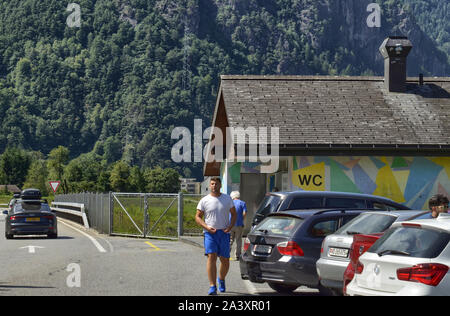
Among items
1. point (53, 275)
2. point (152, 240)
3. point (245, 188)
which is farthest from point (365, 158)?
point (53, 275)

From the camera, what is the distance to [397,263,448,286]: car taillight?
26.8 feet

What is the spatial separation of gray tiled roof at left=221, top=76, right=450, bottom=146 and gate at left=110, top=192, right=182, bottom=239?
4.47m

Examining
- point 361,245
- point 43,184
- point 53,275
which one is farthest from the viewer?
point 43,184

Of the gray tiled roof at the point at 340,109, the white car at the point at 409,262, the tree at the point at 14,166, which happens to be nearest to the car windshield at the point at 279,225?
the white car at the point at 409,262

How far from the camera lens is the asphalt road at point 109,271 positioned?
1298 centimetres

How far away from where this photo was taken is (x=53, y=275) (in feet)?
50.8

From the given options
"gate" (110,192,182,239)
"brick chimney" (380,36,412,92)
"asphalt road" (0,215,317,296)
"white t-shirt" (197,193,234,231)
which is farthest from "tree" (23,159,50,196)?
"white t-shirt" (197,193,234,231)

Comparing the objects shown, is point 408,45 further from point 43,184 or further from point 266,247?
point 43,184

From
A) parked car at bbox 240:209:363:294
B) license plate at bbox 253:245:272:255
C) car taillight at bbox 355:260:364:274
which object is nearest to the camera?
car taillight at bbox 355:260:364:274

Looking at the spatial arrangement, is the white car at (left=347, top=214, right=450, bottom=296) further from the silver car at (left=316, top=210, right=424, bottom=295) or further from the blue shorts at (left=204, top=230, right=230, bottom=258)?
the blue shorts at (left=204, top=230, right=230, bottom=258)

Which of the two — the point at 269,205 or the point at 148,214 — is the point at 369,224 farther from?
the point at 148,214
